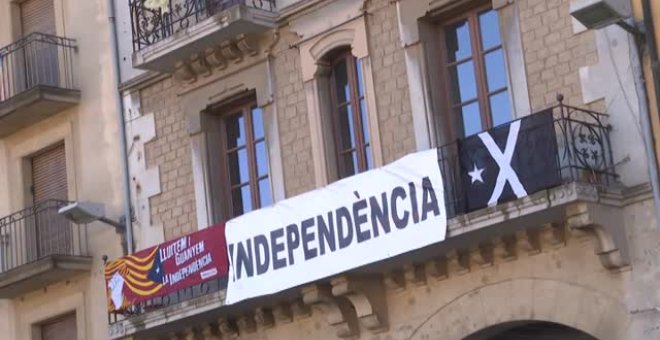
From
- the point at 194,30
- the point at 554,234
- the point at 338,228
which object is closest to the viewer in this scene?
the point at 554,234

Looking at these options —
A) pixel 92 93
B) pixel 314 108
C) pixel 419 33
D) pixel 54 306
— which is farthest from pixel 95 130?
pixel 419 33

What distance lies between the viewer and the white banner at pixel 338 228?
708 inches

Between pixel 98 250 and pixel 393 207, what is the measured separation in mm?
6638

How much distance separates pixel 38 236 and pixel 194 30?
4910 mm

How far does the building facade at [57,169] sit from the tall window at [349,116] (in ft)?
14.2

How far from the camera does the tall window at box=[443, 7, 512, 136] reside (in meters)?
18.6

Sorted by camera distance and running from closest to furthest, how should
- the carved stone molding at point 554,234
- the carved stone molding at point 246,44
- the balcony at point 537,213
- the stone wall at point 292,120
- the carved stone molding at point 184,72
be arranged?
1. the balcony at point 537,213
2. the carved stone molding at point 554,234
3. the stone wall at point 292,120
4. the carved stone molding at point 246,44
5. the carved stone molding at point 184,72

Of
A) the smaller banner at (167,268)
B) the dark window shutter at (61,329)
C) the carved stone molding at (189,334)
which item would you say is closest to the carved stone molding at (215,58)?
the smaller banner at (167,268)

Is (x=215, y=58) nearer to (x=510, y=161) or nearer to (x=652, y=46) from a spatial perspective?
(x=510, y=161)

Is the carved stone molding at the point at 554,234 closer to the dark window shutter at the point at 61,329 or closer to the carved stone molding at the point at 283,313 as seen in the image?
the carved stone molding at the point at 283,313

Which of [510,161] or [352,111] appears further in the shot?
[352,111]

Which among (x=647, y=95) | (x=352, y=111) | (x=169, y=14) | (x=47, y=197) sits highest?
(x=169, y=14)

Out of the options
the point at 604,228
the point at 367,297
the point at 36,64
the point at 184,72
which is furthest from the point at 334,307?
the point at 36,64

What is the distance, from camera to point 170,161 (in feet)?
73.9
